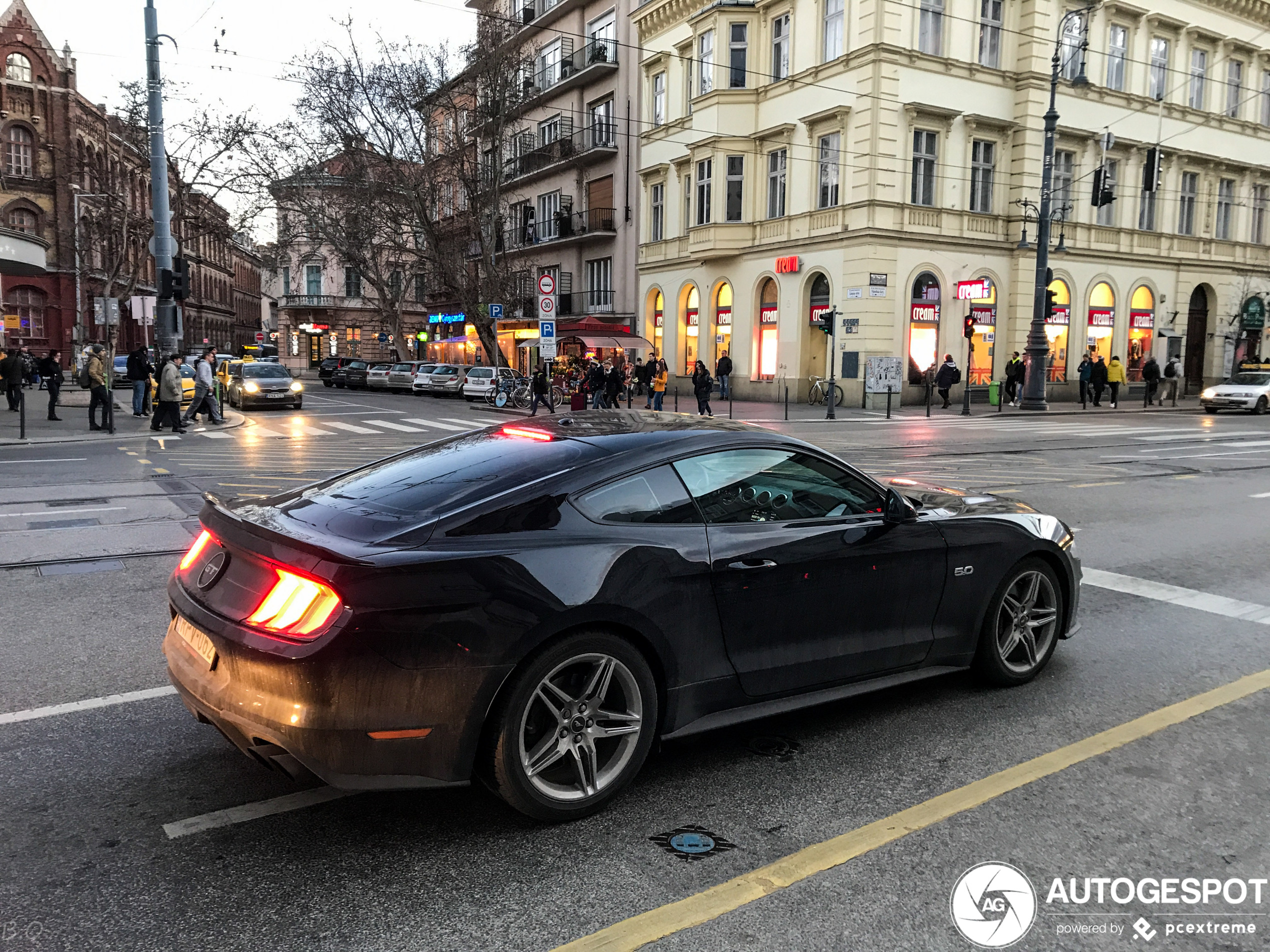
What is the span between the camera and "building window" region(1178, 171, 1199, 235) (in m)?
38.2

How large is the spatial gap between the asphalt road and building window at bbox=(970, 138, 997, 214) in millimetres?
29148

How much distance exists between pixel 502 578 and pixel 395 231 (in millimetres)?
42924

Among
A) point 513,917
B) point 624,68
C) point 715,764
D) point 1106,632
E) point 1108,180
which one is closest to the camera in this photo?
point 513,917

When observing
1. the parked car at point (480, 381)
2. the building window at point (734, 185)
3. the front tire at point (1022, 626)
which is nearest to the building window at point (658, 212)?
the building window at point (734, 185)

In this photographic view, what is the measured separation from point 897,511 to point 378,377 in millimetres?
45300

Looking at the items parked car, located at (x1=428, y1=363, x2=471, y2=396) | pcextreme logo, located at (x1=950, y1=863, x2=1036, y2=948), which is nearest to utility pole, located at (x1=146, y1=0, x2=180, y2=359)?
parked car, located at (x1=428, y1=363, x2=471, y2=396)

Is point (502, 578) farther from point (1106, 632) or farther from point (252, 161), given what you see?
point (252, 161)

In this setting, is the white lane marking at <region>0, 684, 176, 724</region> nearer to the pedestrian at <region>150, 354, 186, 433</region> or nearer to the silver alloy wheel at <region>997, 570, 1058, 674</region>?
the silver alloy wheel at <region>997, 570, 1058, 674</region>

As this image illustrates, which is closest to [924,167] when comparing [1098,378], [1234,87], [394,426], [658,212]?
[1098,378]

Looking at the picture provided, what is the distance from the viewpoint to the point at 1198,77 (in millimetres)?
37406

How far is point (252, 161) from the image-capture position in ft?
141

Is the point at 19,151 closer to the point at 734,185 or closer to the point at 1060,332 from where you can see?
the point at 734,185

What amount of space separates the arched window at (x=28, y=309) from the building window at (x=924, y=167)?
174ft

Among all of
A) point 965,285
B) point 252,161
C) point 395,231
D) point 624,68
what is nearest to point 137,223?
point 252,161
